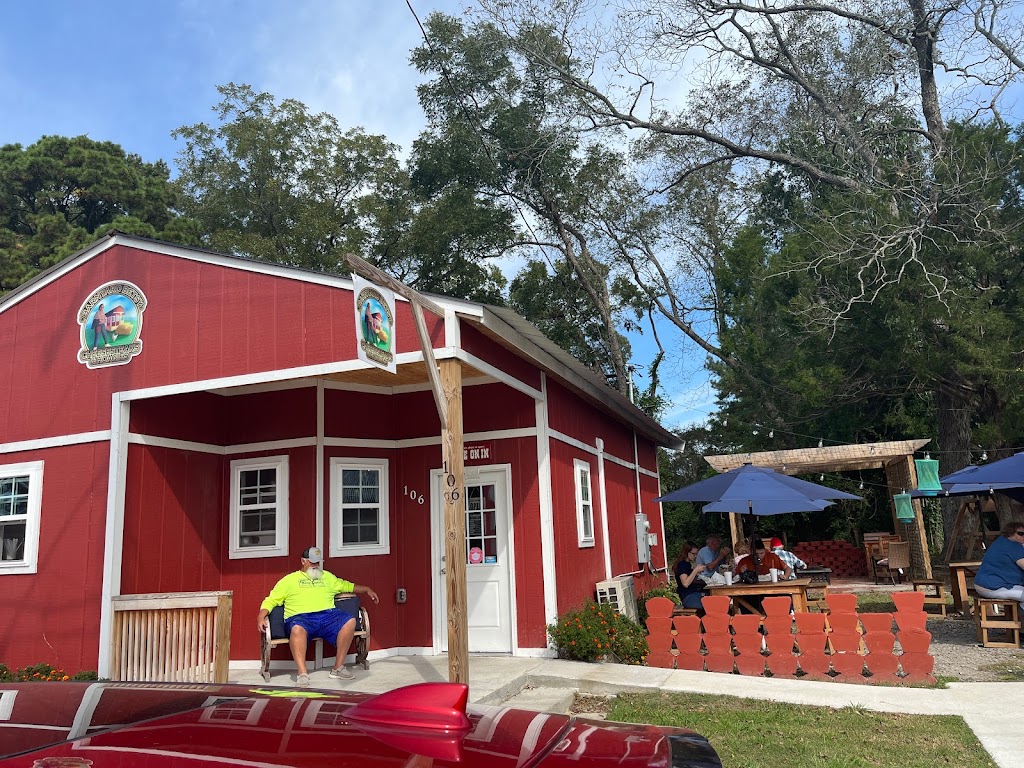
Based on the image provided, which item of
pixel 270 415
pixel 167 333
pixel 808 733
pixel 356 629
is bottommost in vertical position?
pixel 808 733

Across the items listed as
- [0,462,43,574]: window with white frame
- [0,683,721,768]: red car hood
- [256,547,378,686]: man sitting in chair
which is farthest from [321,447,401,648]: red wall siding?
[0,683,721,768]: red car hood

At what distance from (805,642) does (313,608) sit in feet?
16.0

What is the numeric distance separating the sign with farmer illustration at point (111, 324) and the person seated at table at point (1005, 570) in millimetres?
9863

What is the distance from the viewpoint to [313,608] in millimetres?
8055

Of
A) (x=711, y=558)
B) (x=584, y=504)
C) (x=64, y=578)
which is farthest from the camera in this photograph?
(x=711, y=558)

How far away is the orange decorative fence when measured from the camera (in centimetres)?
756

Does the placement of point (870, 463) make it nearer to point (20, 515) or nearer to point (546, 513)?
point (546, 513)

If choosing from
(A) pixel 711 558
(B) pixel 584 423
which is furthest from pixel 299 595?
(A) pixel 711 558

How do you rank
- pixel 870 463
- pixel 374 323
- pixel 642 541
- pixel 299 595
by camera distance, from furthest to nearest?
pixel 870 463 < pixel 642 541 < pixel 299 595 < pixel 374 323

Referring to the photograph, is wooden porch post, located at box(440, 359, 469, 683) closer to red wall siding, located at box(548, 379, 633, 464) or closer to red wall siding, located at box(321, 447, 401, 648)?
red wall siding, located at box(321, 447, 401, 648)

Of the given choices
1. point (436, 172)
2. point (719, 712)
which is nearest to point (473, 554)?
point (719, 712)

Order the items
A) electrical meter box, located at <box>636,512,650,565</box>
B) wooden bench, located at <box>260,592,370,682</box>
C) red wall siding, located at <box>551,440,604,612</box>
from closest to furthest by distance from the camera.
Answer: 1. wooden bench, located at <box>260,592,370,682</box>
2. red wall siding, located at <box>551,440,604,612</box>
3. electrical meter box, located at <box>636,512,650,565</box>

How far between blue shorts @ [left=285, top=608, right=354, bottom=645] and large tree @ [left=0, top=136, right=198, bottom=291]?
2296 cm

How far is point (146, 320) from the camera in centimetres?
865
